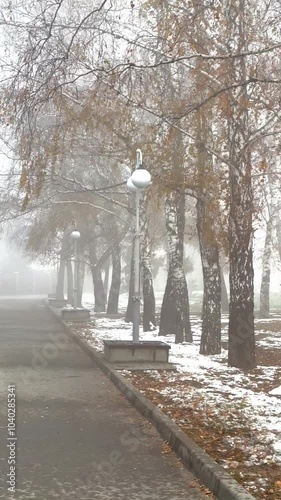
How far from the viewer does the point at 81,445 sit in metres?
7.43

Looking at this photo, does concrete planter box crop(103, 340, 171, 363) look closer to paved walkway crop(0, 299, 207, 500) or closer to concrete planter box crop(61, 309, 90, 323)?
paved walkway crop(0, 299, 207, 500)

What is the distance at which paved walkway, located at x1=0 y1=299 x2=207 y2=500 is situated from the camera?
5867mm

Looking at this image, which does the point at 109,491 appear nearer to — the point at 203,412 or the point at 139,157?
the point at 203,412

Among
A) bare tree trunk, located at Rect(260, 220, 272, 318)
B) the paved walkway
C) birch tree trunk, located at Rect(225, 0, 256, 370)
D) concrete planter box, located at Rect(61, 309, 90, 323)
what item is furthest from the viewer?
bare tree trunk, located at Rect(260, 220, 272, 318)

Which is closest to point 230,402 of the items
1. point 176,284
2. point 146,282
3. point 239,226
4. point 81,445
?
point 81,445

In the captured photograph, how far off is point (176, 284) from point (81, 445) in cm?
1305

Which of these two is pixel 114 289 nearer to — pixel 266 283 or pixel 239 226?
pixel 266 283

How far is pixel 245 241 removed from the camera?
13.4 m

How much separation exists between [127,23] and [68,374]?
329 inches

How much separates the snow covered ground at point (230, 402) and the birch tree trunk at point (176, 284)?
2.17 m

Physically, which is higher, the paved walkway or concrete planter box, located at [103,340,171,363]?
concrete planter box, located at [103,340,171,363]

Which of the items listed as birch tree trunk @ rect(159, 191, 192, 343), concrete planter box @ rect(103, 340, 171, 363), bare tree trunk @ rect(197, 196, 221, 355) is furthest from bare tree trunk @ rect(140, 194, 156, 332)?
concrete planter box @ rect(103, 340, 171, 363)

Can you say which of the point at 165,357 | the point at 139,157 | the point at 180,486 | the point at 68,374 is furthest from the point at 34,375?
the point at 180,486

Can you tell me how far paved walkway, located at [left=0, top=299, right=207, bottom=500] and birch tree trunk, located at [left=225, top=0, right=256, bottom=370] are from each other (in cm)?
273
